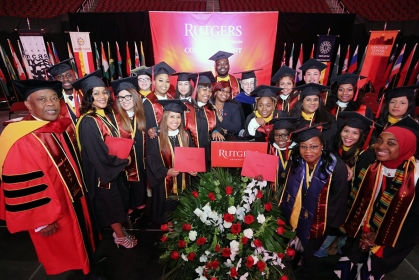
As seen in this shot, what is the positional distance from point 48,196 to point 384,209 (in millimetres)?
2988

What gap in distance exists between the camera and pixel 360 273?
8.43ft

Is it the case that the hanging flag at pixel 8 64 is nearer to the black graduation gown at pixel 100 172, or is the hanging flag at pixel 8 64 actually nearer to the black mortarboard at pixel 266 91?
the black graduation gown at pixel 100 172

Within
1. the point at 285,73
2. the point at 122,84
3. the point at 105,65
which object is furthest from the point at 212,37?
the point at 122,84

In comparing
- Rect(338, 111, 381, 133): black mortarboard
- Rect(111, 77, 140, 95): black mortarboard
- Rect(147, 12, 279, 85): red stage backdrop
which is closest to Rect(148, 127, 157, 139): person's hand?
Rect(111, 77, 140, 95): black mortarboard

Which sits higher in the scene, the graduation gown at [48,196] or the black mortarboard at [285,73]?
the black mortarboard at [285,73]

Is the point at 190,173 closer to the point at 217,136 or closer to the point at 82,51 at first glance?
the point at 217,136

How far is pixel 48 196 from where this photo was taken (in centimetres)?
213

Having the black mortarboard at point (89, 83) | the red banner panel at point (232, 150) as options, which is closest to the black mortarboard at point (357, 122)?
the red banner panel at point (232, 150)

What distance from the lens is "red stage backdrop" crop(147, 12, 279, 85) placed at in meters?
8.20

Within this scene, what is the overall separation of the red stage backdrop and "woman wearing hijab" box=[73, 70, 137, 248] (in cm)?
611

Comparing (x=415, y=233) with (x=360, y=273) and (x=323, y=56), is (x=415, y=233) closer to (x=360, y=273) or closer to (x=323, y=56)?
(x=360, y=273)

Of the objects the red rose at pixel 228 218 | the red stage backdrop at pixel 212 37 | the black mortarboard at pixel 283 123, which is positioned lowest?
the red rose at pixel 228 218

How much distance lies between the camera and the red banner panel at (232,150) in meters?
2.68

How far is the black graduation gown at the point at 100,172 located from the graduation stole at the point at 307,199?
1817 mm
